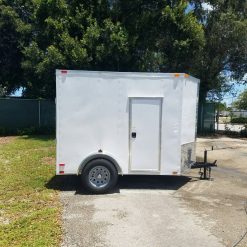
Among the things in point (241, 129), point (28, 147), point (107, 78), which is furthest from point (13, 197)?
point (241, 129)

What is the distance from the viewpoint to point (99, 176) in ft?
26.9

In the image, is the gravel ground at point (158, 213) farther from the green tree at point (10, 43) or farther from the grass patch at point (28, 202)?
the green tree at point (10, 43)

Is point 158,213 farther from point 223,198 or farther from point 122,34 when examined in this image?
point 122,34

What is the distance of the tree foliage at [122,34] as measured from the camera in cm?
1689

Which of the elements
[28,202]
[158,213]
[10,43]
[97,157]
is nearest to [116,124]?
[97,157]

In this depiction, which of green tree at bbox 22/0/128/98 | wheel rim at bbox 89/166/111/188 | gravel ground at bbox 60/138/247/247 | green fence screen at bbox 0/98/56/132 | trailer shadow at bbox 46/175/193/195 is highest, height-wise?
green tree at bbox 22/0/128/98

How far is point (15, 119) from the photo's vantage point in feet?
69.3

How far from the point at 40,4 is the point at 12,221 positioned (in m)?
14.1

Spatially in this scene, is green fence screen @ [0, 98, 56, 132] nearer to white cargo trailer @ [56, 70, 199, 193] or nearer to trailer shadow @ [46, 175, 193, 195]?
trailer shadow @ [46, 175, 193, 195]

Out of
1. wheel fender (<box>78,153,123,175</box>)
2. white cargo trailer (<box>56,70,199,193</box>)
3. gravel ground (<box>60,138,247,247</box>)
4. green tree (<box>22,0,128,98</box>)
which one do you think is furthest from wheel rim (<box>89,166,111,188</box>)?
green tree (<box>22,0,128,98</box>)

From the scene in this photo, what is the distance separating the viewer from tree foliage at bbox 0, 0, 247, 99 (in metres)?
16.9

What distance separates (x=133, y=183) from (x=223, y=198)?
7.26ft

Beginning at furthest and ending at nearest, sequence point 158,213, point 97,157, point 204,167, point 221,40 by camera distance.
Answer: point 221,40, point 204,167, point 97,157, point 158,213

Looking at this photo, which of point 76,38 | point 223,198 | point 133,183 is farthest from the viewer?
point 76,38
